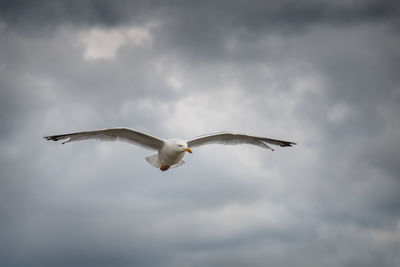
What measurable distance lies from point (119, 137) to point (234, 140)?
9371 millimetres

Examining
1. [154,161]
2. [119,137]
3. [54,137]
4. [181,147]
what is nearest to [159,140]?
[154,161]

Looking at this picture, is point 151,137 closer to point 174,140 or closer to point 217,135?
point 174,140

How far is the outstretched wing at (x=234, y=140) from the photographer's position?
40344 mm

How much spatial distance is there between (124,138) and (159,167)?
3.37 m

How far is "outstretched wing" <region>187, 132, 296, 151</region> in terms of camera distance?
40.3 metres

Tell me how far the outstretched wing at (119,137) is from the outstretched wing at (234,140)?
322 centimetres

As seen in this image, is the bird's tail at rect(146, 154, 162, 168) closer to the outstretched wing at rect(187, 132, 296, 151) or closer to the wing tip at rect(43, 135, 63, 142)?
the outstretched wing at rect(187, 132, 296, 151)

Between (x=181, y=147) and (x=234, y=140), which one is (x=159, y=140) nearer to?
(x=181, y=147)

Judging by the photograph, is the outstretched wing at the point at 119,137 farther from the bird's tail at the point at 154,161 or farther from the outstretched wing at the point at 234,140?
the outstretched wing at the point at 234,140

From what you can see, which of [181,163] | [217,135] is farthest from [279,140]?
[181,163]

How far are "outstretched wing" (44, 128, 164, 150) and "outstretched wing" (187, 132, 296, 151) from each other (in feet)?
10.6

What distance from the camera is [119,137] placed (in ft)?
124

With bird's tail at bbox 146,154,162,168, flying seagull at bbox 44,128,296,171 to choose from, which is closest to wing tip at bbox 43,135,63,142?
Result: flying seagull at bbox 44,128,296,171

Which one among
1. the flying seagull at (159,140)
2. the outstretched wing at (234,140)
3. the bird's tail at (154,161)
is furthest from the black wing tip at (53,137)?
the outstretched wing at (234,140)
